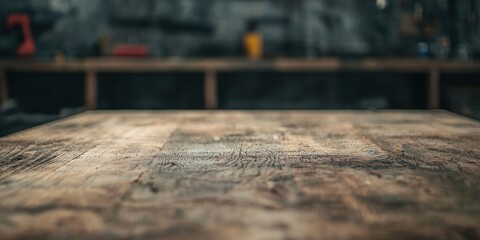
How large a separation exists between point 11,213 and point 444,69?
11.5 feet

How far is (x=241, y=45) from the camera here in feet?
13.7

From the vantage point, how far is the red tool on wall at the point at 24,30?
416cm

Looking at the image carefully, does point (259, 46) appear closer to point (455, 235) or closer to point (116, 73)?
point (116, 73)

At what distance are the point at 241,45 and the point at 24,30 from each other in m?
1.69

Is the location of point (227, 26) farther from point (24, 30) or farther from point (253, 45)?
point (24, 30)

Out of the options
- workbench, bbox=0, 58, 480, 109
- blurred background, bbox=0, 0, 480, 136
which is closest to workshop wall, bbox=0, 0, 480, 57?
blurred background, bbox=0, 0, 480, 136

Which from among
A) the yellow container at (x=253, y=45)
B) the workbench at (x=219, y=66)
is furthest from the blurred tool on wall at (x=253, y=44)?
the workbench at (x=219, y=66)

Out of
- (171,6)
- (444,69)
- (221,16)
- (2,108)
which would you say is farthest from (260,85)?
(2,108)

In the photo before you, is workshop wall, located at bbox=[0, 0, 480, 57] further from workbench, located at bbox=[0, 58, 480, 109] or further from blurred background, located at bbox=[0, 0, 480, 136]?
workbench, located at bbox=[0, 58, 480, 109]

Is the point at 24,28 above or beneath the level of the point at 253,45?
above

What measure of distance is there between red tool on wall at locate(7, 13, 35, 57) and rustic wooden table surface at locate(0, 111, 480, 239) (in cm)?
302

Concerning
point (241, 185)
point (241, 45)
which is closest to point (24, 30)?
point (241, 45)

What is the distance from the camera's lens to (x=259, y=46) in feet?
13.5

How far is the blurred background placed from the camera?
4.07 metres
